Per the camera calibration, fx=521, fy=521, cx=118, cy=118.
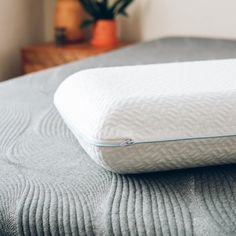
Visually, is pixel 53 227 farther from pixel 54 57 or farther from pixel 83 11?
pixel 83 11

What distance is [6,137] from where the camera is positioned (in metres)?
0.81

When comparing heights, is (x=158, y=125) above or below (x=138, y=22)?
above

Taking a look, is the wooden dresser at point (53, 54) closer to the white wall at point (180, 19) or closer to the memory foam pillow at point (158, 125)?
the white wall at point (180, 19)

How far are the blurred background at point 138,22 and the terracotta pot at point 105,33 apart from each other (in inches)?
6.6

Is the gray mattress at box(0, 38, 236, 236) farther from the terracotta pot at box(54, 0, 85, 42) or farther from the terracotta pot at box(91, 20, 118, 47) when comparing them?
the terracotta pot at box(54, 0, 85, 42)

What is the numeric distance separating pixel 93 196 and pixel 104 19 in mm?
1745

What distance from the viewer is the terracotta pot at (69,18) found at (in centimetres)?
233

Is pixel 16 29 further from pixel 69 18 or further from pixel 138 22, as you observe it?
pixel 138 22

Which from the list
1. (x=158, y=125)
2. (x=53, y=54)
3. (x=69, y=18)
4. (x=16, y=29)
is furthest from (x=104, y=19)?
(x=158, y=125)

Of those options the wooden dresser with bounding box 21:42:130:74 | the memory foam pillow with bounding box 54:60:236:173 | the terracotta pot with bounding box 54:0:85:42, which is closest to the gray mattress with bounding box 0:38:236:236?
the memory foam pillow with bounding box 54:60:236:173

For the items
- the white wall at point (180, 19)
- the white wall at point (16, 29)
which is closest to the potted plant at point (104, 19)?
the white wall at point (180, 19)

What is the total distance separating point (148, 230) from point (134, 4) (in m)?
1.93

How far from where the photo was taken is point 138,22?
2.39 meters

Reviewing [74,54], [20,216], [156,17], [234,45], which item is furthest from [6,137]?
[156,17]
